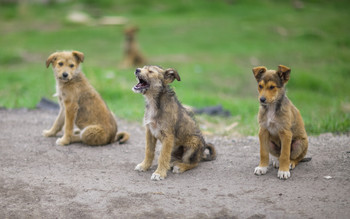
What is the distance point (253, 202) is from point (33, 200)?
282cm

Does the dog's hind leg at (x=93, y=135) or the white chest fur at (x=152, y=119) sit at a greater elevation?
the white chest fur at (x=152, y=119)

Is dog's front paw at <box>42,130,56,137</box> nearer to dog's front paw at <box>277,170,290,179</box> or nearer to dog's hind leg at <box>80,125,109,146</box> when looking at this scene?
dog's hind leg at <box>80,125,109,146</box>

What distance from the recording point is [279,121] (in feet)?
20.0

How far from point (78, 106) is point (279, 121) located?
3736 millimetres

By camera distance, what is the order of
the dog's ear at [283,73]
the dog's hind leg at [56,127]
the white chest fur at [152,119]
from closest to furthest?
the dog's ear at [283,73] < the white chest fur at [152,119] < the dog's hind leg at [56,127]

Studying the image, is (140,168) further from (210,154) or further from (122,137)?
(122,137)

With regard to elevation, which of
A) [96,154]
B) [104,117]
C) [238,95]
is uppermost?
[104,117]

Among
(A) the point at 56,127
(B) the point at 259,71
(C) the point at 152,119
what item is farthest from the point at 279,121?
(A) the point at 56,127

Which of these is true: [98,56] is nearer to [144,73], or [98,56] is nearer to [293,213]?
[144,73]

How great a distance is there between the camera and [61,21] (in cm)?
2839

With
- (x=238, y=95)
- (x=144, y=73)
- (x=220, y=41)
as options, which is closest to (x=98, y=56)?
(x=220, y=41)

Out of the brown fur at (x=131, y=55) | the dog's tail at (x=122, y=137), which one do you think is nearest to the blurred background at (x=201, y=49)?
the brown fur at (x=131, y=55)

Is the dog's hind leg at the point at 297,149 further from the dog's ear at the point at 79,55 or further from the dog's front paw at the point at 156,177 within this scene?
the dog's ear at the point at 79,55

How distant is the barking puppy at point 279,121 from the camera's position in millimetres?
6055
